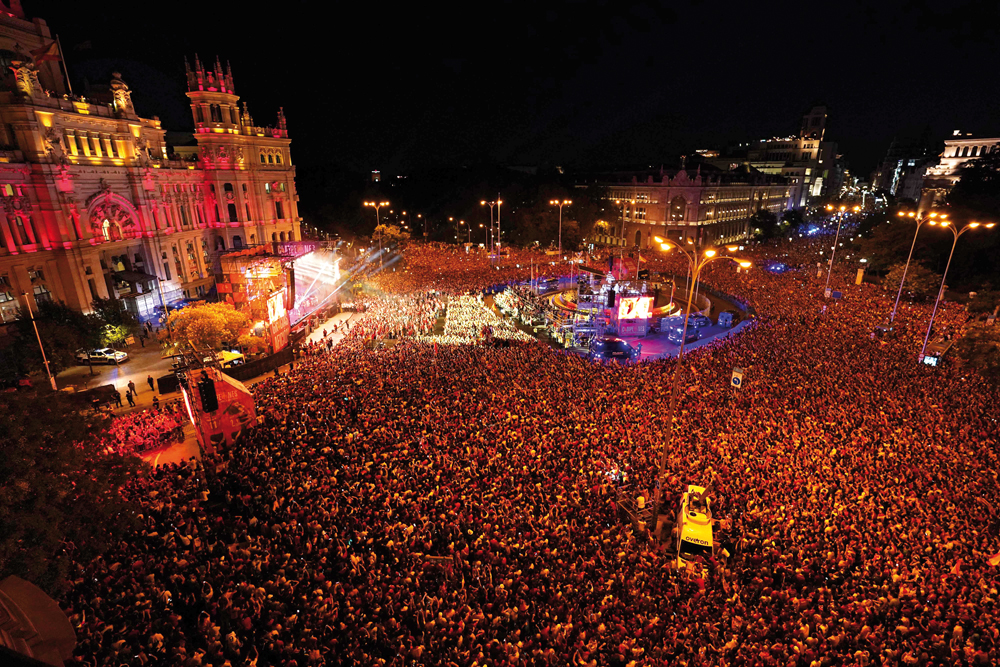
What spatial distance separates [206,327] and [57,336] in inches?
232

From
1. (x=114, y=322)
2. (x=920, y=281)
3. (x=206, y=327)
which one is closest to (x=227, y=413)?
(x=206, y=327)

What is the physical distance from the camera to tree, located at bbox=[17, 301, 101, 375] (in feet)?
67.6

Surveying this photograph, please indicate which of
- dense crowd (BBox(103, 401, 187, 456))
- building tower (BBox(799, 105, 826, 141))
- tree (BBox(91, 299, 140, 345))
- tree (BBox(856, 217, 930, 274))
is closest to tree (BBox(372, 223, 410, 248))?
tree (BBox(91, 299, 140, 345))

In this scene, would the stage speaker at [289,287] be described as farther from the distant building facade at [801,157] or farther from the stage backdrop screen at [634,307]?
the distant building facade at [801,157]

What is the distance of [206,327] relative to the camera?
2245cm

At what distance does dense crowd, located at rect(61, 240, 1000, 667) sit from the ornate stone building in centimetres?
2059

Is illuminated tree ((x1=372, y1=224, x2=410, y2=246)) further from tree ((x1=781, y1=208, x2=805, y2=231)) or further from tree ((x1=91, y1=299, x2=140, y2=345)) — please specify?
tree ((x1=781, y1=208, x2=805, y2=231))

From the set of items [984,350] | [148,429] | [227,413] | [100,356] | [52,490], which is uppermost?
[52,490]

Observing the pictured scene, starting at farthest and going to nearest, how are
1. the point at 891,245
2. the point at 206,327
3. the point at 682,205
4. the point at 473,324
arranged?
the point at 682,205, the point at 891,245, the point at 473,324, the point at 206,327

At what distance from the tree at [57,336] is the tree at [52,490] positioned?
40.4 ft

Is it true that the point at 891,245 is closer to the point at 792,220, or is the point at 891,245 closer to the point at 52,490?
the point at 52,490

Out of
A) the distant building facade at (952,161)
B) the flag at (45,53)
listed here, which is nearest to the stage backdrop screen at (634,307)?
the flag at (45,53)

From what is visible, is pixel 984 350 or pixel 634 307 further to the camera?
pixel 634 307

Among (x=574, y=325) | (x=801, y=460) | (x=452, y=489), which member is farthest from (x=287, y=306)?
(x=801, y=460)
